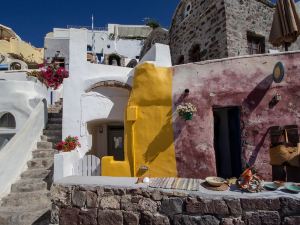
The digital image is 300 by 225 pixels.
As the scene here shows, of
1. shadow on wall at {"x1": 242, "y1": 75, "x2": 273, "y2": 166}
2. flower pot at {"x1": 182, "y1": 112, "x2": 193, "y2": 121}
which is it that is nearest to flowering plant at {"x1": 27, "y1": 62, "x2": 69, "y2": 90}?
flower pot at {"x1": 182, "y1": 112, "x2": 193, "y2": 121}

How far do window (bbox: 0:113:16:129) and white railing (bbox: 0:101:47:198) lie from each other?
7.91 feet

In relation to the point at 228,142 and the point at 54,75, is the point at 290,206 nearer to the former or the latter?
the point at 228,142

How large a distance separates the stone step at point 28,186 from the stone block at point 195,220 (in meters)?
5.60

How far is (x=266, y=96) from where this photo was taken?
650 cm

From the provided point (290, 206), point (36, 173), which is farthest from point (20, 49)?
point (290, 206)

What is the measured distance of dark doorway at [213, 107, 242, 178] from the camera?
7301 millimetres

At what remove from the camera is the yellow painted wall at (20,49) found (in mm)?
25119

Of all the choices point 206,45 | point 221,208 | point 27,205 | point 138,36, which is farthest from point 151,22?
point 221,208

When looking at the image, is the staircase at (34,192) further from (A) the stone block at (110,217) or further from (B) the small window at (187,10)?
(B) the small window at (187,10)

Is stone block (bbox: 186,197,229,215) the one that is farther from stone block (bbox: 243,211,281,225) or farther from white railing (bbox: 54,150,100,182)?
white railing (bbox: 54,150,100,182)

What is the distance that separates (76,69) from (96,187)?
6299 mm

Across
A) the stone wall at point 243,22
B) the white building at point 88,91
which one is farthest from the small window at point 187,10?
the white building at point 88,91

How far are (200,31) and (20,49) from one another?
23614mm

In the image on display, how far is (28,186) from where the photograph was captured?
295 inches
